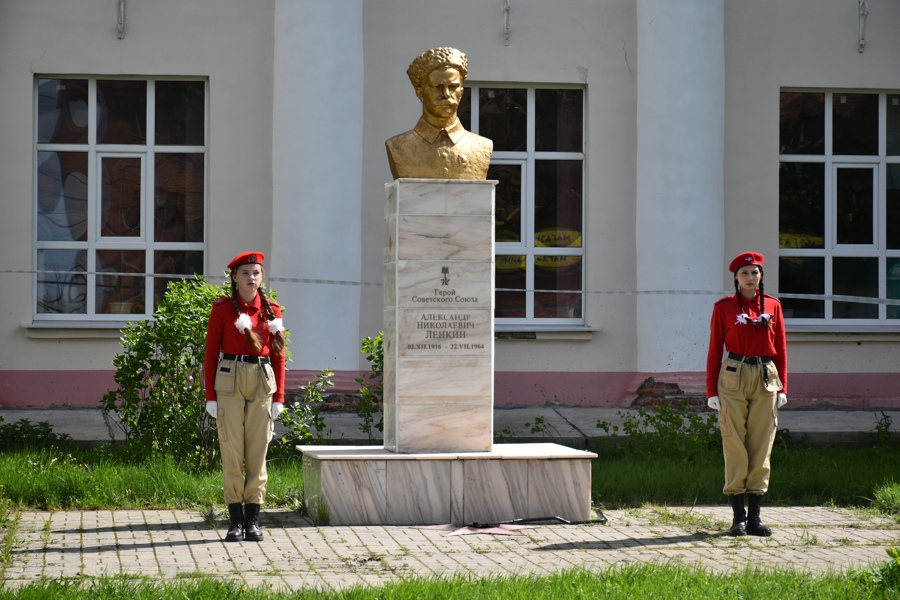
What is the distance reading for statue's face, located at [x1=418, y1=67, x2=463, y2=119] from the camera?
9.29m

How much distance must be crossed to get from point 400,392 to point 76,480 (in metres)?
2.54

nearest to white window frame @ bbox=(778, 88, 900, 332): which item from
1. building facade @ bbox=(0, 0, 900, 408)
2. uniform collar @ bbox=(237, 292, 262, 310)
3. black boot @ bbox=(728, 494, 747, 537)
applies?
building facade @ bbox=(0, 0, 900, 408)

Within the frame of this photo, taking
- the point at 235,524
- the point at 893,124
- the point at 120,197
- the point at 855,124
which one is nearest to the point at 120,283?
the point at 120,197

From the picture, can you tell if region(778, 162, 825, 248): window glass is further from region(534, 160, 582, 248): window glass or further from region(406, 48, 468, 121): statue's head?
region(406, 48, 468, 121): statue's head

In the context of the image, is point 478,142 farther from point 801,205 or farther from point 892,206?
point 892,206

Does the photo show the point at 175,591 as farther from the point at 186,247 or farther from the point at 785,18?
the point at 785,18

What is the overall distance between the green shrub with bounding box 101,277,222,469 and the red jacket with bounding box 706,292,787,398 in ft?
13.3

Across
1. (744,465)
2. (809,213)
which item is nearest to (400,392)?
(744,465)

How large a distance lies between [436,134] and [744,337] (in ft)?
8.69

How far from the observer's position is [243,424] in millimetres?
8172

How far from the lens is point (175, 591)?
5.86 m

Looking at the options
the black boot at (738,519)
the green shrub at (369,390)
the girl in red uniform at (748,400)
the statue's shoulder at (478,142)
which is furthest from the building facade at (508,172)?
the black boot at (738,519)

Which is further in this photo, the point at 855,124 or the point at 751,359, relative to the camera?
the point at 855,124

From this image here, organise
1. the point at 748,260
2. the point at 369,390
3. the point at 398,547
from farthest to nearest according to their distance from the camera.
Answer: the point at 369,390, the point at 748,260, the point at 398,547
